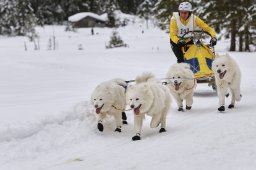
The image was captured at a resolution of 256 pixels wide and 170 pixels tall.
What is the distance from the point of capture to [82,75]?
13289 mm

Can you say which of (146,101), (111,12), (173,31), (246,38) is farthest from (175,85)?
(111,12)

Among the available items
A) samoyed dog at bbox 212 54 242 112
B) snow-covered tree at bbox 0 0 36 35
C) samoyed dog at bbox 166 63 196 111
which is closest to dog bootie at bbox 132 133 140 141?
samoyed dog at bbox 212 54 242 112

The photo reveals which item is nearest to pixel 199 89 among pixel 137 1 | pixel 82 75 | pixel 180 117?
pixel 180 117

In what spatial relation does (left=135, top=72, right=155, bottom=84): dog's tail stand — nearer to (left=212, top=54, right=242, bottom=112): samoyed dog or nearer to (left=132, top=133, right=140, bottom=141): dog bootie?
(left=132, top=133, right=140, bottom=141): dog bootie

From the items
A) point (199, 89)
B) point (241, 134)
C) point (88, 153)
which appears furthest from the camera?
point (199, 89)

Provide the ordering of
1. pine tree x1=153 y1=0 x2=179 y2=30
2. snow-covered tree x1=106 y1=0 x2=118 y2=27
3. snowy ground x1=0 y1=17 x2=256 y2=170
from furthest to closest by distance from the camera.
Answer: snow-covered tree x1=106 y1=0 x2=118 y2=27
pine tree x1=153 y1=0 x2=179 y2=30
snowy ground x1=0 y1=17 x2=256 y2=170

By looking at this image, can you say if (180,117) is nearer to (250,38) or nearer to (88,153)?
(88,153)

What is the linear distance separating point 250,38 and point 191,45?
1736cm

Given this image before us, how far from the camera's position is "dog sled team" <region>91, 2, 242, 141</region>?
5.79 meters

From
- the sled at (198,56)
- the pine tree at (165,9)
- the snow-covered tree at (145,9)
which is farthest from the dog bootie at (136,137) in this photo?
the snow-covered tree at (145,9)

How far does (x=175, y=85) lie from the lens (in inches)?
295

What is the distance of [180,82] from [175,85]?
0.34 feet

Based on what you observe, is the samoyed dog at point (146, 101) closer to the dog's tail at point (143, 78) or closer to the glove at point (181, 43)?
the dog's tail at point (143, 78)

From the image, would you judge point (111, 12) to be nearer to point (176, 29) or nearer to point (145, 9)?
point (145, 9)
